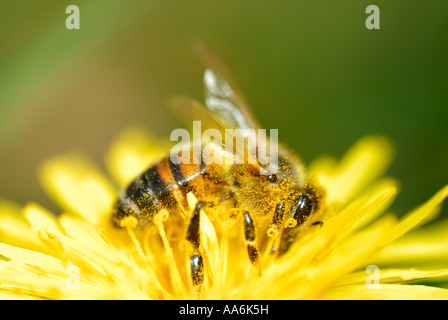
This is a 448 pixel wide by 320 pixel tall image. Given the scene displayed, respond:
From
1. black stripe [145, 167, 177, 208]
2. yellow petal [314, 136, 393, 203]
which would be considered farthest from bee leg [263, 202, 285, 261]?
yellow petal [314, 136, 393, 203]

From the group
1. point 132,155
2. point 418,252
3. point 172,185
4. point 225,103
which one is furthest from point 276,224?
point 132,155

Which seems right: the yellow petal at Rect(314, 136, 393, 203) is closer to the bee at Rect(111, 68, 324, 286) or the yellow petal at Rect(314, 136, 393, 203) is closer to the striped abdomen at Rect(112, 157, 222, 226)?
the bee at Rect(111, 68, 324, 286)

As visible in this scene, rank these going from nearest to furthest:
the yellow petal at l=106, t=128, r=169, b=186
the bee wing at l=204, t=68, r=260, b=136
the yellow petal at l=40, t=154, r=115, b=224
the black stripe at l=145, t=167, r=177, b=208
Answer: the black stripe at l=145, t=167, r=177, b=208 < the bee wing at l=204, t=68, r=260, b=136 < the yellow petal at l=40, t=154, r=115, b=224 < the yellow petal at l=106, t=128, r=169, b=186

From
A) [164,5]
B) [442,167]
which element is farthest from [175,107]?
[164,5]

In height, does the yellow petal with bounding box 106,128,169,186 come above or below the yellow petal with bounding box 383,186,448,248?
above

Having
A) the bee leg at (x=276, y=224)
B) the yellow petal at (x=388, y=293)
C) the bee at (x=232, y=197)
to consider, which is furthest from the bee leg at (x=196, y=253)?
the yellow petal at (x=388, y=293)

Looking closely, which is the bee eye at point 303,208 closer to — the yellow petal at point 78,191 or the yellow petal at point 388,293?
the yellow petal at point 388,293

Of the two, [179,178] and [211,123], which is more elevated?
[211,123]

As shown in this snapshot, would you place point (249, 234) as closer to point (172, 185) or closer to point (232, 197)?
point (232, 197)
